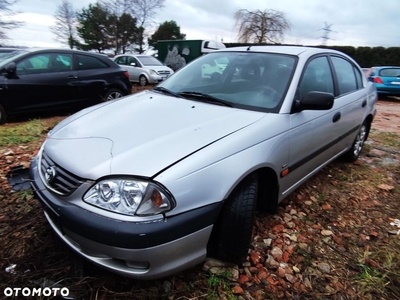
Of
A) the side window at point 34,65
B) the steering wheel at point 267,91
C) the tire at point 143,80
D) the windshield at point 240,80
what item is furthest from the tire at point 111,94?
the tire at point 143,80

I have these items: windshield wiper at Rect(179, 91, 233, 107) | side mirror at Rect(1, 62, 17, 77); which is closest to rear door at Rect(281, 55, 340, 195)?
windshield wiper at Rect(179, 91, 233, 107)

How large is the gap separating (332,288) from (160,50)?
1842cm

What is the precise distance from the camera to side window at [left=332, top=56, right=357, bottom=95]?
133 inches

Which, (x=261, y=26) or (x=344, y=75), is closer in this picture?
(x=344, y=75)

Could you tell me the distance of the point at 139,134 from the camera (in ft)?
6.40

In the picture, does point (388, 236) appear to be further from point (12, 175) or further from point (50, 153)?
point (12, 175)

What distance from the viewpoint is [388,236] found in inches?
104

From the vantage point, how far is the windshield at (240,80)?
2.44 meters

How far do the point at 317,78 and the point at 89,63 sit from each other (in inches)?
200

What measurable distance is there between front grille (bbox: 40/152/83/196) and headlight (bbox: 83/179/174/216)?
17 centimetres

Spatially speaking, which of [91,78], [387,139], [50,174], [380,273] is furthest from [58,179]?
[387,139]

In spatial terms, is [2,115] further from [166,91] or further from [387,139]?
[387,139]

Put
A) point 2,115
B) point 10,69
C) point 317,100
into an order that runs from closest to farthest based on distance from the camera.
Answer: point 317,100
point 10,69
point 2,115

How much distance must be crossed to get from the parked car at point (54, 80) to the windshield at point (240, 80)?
367 centimetres
